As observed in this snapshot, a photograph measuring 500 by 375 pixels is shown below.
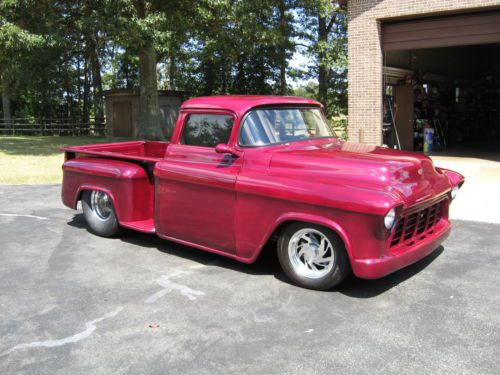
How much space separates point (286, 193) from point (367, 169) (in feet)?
2.40

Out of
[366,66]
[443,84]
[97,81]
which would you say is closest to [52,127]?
[97,81]

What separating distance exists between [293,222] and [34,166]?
11473 mm

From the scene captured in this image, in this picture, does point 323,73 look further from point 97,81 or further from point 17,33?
point 17,33

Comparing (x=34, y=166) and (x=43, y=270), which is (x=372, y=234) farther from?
(x=34, y=166)

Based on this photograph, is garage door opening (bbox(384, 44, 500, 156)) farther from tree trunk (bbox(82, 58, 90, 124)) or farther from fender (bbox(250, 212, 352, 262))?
tree trunk (bbox(82, 58, 90, 124))

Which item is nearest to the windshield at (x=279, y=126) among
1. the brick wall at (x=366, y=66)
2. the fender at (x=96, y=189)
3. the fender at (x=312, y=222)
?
the fender at (x=312, y=222)

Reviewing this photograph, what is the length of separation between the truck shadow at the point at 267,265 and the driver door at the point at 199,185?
354 millimetres

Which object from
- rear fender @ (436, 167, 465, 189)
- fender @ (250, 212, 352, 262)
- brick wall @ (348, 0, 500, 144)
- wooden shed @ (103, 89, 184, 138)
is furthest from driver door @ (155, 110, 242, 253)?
wooden shed @ (103, 89, 184, 138)

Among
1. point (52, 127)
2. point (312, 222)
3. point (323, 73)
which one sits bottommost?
point (312, 222)

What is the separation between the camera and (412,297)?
4340 mm

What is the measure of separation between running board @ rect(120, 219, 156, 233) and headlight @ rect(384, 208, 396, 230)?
271 cm

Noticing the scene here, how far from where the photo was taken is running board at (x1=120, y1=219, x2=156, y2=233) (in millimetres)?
5719

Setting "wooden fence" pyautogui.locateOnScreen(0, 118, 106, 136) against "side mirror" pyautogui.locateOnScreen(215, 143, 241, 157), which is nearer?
"side mirror" pyautogui.locateOnScreen(215, 143, 241, 157)

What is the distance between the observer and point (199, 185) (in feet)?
16.8
